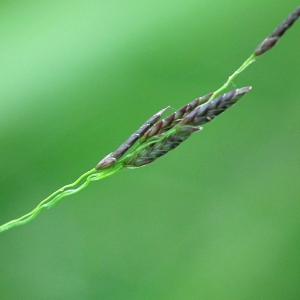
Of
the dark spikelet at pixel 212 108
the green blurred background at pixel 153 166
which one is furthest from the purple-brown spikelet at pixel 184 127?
the green blurred background at pixel 153 166

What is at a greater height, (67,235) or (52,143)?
(52,143)

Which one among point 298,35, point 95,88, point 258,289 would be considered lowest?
point 258,289

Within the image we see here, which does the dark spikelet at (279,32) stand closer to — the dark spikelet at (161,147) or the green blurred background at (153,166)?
the dark spikelet at (161,147)

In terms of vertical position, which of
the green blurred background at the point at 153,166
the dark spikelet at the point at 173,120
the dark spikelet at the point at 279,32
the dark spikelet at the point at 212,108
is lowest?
the dark spikelet at the point at 212,108

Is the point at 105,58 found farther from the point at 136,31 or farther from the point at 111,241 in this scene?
the point at 111,241

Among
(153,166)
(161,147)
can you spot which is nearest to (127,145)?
(161,147)

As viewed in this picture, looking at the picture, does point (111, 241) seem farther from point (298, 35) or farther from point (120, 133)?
point (298, 35)

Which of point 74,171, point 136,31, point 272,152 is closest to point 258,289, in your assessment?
point 272,152
